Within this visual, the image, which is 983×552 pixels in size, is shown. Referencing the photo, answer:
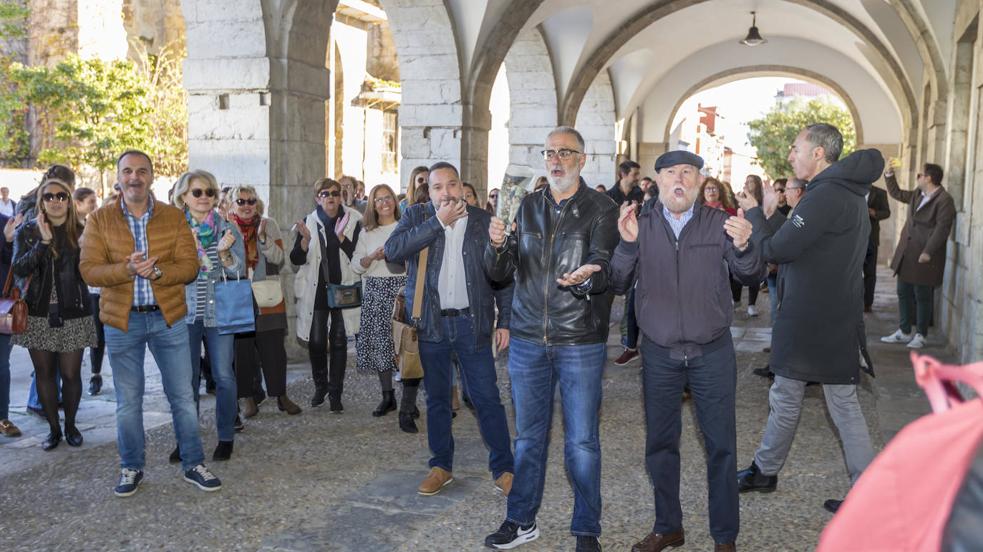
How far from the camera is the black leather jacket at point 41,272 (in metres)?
5.40

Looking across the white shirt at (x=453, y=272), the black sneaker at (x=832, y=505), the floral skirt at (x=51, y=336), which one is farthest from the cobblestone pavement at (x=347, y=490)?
the white shirt at (x=453, y=272)

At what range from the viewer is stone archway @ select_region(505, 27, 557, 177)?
16297 mm

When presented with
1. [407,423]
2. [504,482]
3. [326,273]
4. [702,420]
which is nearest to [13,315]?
[326,273]

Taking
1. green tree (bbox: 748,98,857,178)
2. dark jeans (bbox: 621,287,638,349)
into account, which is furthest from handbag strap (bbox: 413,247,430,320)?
green tree (bbox: 748,98,857,178)

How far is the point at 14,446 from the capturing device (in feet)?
18.0

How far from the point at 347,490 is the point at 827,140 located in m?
2.98

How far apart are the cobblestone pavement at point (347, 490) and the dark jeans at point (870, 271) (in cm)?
436

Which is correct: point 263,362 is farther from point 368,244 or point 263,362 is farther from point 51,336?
point 51,336

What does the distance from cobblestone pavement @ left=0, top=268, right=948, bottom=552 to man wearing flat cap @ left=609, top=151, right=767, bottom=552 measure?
50 centimetres

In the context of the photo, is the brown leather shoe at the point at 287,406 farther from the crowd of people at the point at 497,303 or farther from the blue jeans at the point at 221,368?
the blue jeans at the point at 221,368

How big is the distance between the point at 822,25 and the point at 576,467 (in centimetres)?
1859

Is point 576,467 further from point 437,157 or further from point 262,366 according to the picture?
point 437,157

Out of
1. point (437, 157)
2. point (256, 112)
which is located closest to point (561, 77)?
point (437, 157)

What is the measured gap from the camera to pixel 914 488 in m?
1.11
